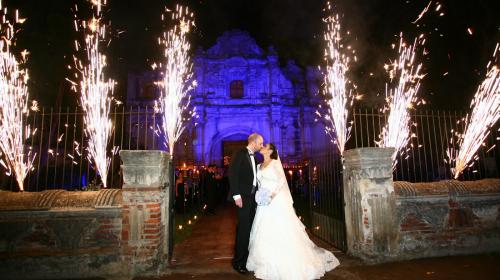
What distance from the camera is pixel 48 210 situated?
5.19 meters

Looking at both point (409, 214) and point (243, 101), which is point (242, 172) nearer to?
point (409, 214)

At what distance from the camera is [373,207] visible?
5.62 m

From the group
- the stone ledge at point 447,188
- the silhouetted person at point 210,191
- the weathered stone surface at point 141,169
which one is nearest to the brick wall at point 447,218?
the stone ledge at point 447,188

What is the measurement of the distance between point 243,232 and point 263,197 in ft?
2.31

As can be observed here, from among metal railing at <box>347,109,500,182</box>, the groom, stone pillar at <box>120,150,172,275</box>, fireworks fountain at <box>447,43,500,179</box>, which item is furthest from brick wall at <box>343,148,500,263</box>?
stone pillar at <box>120,150,172,275</box>

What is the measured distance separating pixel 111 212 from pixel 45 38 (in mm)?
13263

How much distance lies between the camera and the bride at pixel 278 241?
189 inches

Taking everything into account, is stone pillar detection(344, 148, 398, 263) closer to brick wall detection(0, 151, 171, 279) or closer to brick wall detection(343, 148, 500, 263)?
brick wall detection(343, 148, 500, 263)

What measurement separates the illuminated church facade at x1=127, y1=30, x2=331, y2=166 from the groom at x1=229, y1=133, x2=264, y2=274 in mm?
20320

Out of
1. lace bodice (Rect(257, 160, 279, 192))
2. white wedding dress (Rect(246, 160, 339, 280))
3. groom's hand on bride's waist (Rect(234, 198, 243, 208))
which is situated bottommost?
white wedding dress (Rect(246, 160, 339, 280))

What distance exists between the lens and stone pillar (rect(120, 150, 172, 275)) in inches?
201

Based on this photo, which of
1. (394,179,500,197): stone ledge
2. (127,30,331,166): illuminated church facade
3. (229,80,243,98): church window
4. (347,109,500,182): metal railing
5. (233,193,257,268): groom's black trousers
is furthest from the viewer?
(229,80,243,98): church window

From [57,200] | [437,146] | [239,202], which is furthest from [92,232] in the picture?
[437,146]

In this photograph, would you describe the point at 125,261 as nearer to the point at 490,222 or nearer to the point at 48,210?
the point at 48,210
